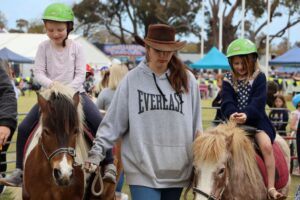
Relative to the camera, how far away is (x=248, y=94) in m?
5.26

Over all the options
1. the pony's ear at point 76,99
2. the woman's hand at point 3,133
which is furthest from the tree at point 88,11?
the woman's hand at point 3,133

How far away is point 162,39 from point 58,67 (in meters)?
1.77

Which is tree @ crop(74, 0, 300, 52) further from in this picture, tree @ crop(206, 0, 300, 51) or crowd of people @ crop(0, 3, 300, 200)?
crowd of people @ crop(0, 3, 300, 200)

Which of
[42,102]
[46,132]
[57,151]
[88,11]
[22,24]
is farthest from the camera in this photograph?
[22,24]

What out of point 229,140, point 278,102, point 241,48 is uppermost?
point 241,48

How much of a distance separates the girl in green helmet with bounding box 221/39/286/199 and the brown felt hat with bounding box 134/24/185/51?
1101 mm

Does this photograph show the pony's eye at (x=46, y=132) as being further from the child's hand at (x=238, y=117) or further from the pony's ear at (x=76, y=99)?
the child's hand at (x=238, y=117)

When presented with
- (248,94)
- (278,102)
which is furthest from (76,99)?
(278,102)

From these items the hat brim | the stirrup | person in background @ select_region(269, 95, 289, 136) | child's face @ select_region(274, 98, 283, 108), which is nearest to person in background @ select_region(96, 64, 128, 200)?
the stirrup

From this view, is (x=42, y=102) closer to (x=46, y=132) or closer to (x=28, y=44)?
(x=46, y=132)

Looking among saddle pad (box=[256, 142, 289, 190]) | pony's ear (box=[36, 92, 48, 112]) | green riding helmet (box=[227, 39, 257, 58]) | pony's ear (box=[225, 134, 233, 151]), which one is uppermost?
green riding helmet (box=[227, 39, 257, 58])

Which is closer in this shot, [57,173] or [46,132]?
[57,173]

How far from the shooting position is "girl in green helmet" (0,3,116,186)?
18.2 feet

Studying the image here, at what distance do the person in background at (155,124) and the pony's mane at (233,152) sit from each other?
0.46ft
